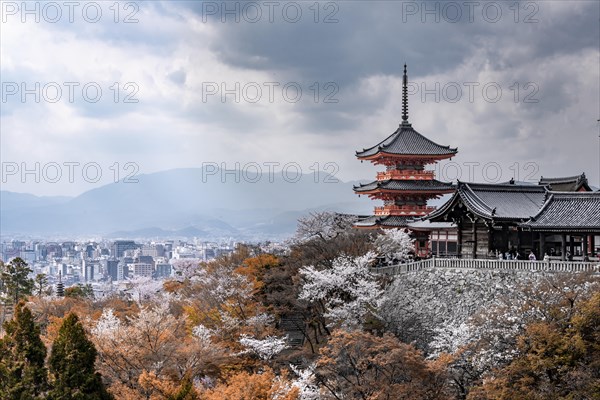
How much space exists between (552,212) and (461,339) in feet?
30.3

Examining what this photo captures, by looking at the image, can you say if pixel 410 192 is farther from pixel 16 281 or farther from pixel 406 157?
pixel 16 281

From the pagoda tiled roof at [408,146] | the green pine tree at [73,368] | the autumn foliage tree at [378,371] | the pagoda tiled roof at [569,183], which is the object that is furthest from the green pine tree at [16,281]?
the pagoda tiled roof at [569,183]

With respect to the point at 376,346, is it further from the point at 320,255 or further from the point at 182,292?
the point at 182,292

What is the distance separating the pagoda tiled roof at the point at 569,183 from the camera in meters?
44.2

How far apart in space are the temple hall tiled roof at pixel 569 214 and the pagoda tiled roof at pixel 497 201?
1.48 metres

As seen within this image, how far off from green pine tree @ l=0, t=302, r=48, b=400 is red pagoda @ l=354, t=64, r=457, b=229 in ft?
94.3

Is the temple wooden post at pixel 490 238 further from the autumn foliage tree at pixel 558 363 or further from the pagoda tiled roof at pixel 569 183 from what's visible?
the autumn foliage tree at pixel 558 363

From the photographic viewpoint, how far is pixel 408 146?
53.3 m

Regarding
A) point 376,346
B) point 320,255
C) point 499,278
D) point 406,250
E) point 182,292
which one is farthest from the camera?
point 182,292

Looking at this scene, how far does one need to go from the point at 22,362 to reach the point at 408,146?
34128 mm

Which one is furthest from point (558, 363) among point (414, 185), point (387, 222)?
point (414, 185)

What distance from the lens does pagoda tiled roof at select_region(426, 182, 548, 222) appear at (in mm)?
37469

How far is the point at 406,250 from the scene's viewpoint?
43.9 metres

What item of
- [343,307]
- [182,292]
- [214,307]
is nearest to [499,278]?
[343,307]
